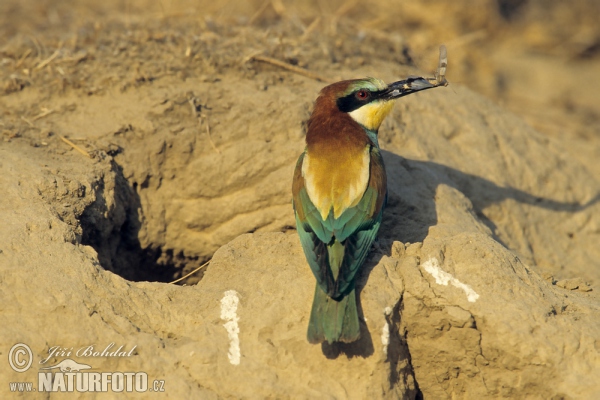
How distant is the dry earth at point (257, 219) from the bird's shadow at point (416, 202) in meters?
0.01

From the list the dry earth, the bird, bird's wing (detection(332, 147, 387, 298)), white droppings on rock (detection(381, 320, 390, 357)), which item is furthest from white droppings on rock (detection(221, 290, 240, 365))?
white droppings on rock (detection(381, 320, 390, 357))

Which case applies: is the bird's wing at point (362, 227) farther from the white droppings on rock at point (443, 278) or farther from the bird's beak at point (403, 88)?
the bird's beak at point (403, 88)

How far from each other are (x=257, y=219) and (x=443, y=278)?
4.04 feet

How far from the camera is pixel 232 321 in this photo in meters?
2.83

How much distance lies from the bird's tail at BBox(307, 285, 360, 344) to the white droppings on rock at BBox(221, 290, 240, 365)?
0.28m

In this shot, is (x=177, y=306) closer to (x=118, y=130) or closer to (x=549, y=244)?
(x=118, y=130)

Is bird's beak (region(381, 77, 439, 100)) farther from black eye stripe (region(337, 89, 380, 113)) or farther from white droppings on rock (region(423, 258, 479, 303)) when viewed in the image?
white droppings on rock (region(423, 258, 479, 303))

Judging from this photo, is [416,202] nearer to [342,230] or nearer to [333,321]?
[342,230]

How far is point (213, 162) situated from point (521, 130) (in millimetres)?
2173

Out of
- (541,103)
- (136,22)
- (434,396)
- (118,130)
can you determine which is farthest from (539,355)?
(541,103)

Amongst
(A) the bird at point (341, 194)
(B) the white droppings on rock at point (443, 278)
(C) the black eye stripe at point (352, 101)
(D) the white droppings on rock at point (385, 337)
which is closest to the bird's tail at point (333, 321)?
(A) the bird at point (341, 194)

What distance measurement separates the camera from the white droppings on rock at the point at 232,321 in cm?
274

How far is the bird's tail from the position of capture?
105 inches

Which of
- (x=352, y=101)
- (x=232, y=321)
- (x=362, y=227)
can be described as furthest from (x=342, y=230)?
(x=352, y=101)
